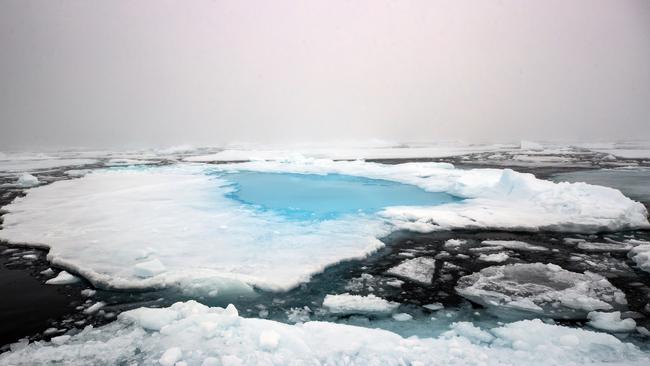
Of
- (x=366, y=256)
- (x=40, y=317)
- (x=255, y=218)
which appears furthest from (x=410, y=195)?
(x=40, y=317)

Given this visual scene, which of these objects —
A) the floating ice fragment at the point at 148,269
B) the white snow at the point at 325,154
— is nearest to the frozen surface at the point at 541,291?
the floating ice fragment at the point at 148,269

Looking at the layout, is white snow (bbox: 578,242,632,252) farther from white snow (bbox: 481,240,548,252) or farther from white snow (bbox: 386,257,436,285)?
white snow (bbox: 386,257,436,285)

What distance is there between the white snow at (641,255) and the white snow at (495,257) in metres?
1.41

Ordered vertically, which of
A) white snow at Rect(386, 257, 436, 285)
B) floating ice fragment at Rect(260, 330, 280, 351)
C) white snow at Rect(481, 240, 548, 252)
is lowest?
white snow at Rect(386, 257, 436, 285)

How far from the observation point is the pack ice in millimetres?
4055

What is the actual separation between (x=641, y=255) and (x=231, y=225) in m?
5.67

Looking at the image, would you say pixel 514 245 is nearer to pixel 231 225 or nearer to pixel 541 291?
pixel 541 291

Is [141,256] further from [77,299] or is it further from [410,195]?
[410,195]

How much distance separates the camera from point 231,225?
6160 millimetres

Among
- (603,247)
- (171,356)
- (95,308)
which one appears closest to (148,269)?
(95,308)

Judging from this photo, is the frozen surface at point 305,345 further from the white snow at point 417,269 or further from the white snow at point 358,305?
the white snow at point 417,269

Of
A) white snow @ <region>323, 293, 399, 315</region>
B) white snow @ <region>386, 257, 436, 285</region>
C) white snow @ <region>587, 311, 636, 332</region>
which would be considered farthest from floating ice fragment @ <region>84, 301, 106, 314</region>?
white snow @ <region>587, 311, 636, 332</region>

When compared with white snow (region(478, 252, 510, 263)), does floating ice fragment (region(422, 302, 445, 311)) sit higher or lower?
lower

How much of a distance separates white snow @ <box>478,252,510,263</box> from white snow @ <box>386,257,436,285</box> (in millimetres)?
670
